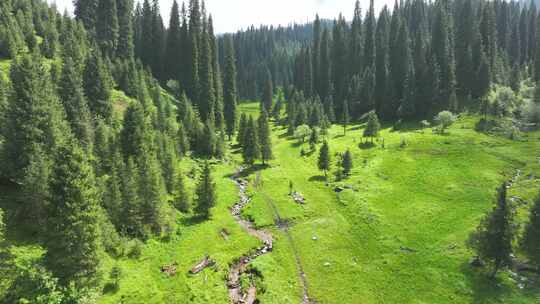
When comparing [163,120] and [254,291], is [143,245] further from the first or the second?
[163,120]

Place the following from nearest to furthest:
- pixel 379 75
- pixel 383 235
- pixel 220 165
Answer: pixel 383 235, pixel 220 165, pixel 379 75

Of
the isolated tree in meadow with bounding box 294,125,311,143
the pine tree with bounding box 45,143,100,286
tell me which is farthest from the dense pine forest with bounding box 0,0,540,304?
the isolated tree in meadow with bounding box 294,125,311,143

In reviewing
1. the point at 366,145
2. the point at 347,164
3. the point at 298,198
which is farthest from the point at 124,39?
the point at 347,164

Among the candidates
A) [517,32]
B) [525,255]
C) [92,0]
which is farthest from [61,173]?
[517,32]

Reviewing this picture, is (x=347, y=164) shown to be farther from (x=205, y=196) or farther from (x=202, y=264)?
(x=202, y=264)

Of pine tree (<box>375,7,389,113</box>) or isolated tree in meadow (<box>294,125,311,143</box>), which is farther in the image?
pine tree (<box>375,7,389,113</box>)

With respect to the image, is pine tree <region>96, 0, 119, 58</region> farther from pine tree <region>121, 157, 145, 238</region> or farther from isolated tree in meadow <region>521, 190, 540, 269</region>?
isolated tree in meadow <region>521, 190, 540, 269</region>

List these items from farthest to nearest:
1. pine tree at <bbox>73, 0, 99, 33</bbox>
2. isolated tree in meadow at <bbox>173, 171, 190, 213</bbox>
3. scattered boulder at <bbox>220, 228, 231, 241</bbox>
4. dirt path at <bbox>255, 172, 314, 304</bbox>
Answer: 1. pine tree at <bbox>73, 0, 99, 33</bbox>
2. isolated tree in meadow at <bbox>173, 171, 190, 213</bbox>
3. scattered boulder at <bbox>220, 228, 231, 241</bbox>
4. dirt path at <bbox>255, 172, 314, 304</bbox>

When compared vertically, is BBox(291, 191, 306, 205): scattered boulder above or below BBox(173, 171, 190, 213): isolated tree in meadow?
below
